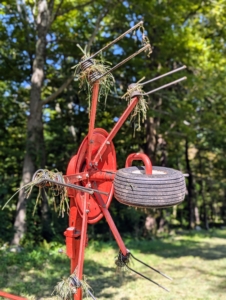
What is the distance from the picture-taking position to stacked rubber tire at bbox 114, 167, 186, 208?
2777 millimetres

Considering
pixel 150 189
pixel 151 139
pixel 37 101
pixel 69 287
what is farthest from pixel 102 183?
pixel 151 139

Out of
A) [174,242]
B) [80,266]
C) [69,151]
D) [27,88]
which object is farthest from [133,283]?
[27,88]

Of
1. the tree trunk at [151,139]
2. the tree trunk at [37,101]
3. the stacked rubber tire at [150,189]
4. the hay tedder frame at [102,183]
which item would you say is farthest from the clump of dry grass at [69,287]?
the tree trunk at [151,139]

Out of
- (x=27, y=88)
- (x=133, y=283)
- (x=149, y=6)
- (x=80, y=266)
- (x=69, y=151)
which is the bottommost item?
(x=133, y=283)

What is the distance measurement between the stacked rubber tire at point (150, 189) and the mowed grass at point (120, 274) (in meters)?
1.22

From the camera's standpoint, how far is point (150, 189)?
2777 millimetres

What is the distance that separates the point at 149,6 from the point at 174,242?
7071 mm

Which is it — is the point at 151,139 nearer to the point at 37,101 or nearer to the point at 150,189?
the point at 37,101

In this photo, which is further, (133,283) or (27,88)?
(27,88)

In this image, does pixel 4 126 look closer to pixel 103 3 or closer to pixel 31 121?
pixel 31 121

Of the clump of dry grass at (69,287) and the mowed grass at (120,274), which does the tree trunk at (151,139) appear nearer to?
the mowed grass at (120,274)

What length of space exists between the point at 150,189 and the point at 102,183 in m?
0.93

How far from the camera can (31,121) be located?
8922 mm

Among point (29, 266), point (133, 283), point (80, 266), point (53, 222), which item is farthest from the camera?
point (53, 222)
